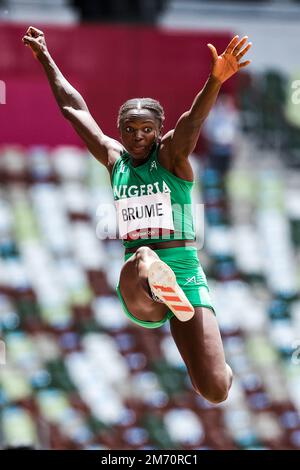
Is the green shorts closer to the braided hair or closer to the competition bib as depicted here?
the competition bib

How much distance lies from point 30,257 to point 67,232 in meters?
0.50

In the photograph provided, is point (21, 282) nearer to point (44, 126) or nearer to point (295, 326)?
point (44, 126)

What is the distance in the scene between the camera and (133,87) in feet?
38.7

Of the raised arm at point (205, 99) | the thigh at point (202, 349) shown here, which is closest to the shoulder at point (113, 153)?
the raised arm at point (205, 99)

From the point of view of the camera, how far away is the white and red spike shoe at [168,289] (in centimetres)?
570

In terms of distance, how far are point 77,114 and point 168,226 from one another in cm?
88

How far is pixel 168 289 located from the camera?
571 cm

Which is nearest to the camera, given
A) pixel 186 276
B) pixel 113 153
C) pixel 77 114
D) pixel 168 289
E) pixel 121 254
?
pixel 168 289

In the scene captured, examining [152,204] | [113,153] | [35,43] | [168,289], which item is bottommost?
[168,289]

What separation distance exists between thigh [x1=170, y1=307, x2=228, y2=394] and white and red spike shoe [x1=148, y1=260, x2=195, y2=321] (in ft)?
0.60

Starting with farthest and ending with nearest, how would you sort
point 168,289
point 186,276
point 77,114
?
point 77,114 < point 186,276 < point 168,289

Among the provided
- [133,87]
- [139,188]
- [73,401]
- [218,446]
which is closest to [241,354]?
[218,446]

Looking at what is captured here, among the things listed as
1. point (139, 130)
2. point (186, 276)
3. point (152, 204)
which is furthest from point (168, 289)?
point (139, 130)

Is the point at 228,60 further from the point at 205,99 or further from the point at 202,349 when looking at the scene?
the point at 202,349
